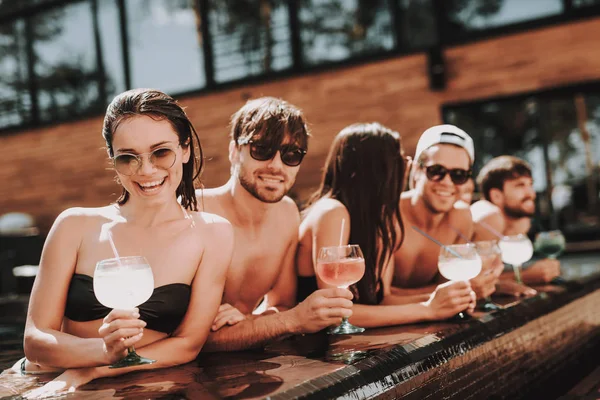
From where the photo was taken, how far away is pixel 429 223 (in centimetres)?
342

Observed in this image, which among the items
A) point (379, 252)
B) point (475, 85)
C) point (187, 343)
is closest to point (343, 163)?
point (379, 252)

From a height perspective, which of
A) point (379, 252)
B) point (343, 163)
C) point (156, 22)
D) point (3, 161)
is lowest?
point (379, 252)

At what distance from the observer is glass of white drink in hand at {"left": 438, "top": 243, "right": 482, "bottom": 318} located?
259cm

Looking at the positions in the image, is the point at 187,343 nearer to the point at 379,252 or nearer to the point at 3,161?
the point at 379,252

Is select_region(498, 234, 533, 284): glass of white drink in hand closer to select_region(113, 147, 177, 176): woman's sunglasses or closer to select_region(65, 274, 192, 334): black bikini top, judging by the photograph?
select_region(65, 274, 192, 334): black bikini top

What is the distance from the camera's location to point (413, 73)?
28.1ft

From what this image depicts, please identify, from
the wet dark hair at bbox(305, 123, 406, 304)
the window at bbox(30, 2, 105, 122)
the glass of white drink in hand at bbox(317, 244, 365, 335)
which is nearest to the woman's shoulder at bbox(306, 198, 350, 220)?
the wet dark hair at bbox(305, 123, 406, 304)

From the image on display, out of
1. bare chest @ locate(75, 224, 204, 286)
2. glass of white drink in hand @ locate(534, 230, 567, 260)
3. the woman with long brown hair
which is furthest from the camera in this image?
glass of white drink in hand @ locate(534, 230, 567, 260)

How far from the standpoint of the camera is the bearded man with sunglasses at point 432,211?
3.10 m

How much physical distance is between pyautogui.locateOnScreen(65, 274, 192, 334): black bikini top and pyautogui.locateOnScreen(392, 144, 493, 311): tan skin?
4.19 ft

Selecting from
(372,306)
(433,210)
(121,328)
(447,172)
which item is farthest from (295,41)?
(121,328)

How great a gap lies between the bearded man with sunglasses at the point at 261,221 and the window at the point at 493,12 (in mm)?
6204

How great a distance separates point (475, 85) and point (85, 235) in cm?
705

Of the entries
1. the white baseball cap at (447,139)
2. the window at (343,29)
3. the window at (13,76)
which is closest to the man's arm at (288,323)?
the white baseball cap at (447,139)
